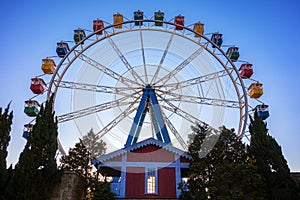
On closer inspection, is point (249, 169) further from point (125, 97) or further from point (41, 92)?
point (41, 92)

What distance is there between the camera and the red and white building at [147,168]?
12727 mm

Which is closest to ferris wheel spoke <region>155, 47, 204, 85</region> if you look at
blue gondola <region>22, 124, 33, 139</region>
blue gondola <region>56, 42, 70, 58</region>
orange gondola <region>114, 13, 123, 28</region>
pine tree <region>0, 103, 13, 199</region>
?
orange gondola <region>114, 13, 123, 28</region>

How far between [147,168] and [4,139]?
20.2ft

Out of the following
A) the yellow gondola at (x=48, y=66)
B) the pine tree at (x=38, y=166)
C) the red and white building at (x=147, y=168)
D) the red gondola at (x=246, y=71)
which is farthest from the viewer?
the red gondola at (x=246, y=71)

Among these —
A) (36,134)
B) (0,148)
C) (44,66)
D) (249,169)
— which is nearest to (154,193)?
(249,169)

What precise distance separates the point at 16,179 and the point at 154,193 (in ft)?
18.8

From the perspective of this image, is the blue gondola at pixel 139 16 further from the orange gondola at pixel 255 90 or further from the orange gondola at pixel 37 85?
the orange gondola at pixel 255 90

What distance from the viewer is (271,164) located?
1121 centimetres

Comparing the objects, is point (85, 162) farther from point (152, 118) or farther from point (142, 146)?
point (152, 118)

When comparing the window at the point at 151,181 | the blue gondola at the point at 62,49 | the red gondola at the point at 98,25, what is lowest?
the window at the point at 151,181

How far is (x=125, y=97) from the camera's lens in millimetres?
17844

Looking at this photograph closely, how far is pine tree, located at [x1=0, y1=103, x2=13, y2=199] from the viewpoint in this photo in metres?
9.97

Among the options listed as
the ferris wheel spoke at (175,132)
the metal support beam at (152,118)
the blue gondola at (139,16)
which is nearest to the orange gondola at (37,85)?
the metal support beam at (152,118)

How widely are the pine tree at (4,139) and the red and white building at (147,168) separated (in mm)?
3908
